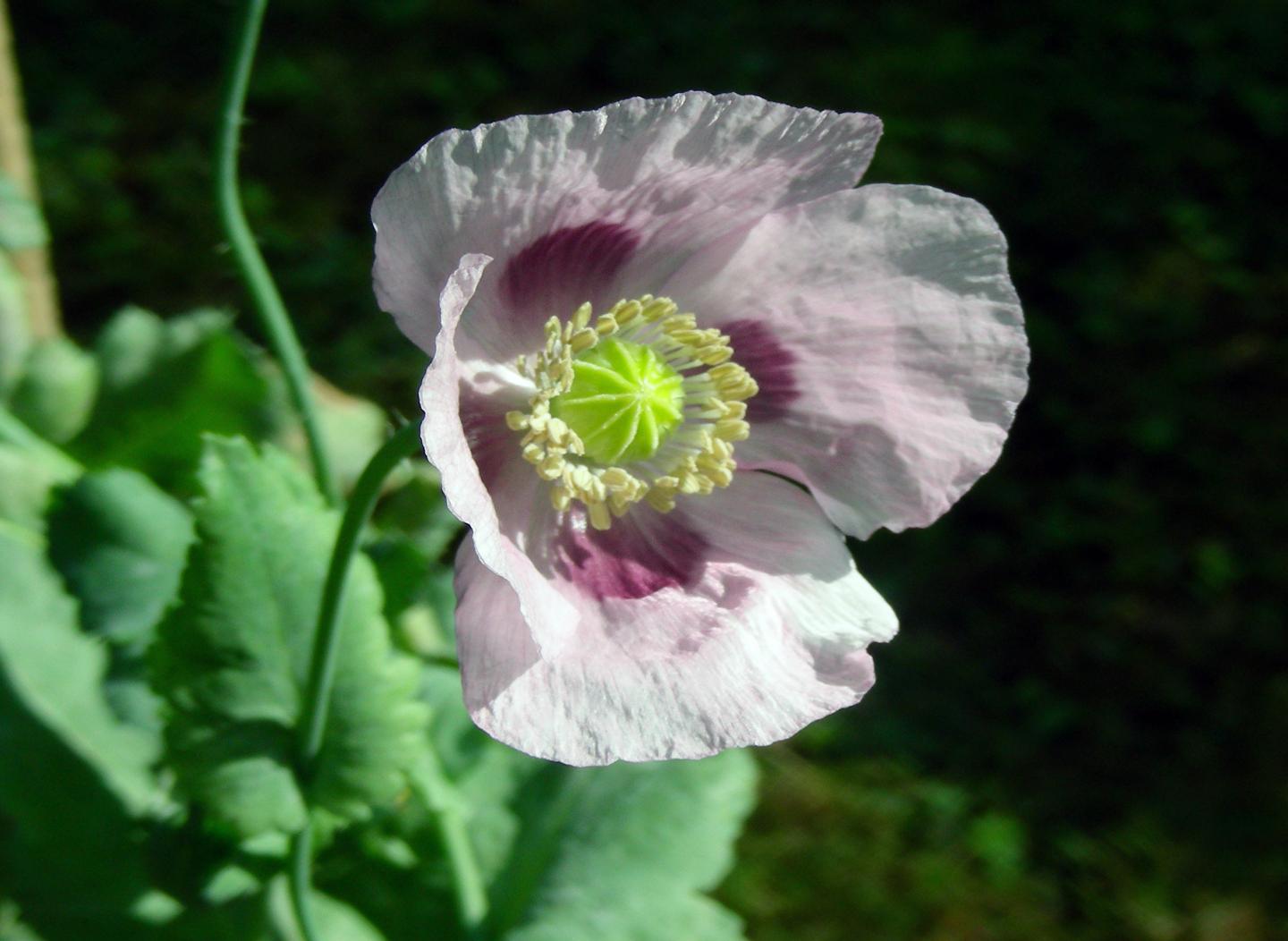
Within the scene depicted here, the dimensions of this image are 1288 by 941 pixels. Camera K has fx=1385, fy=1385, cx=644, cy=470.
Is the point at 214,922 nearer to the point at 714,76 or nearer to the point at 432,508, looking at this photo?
the point at 432,508

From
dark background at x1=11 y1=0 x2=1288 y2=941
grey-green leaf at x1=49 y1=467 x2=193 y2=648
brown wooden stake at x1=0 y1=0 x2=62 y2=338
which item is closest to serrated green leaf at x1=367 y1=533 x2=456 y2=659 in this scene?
grey-green leaf at x1=49 y1=467 x2=193 y2=648

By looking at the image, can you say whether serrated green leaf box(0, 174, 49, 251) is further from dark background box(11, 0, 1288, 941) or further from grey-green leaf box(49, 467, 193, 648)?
dark background box(11, 0, 1288, 941)

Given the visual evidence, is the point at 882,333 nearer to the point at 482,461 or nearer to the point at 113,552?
the point at 482,461

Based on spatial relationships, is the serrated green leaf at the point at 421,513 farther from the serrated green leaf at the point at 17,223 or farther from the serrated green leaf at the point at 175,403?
the serrated green leaf at the point at 17,223

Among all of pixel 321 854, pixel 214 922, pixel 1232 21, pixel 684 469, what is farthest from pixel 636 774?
pixel 1232 21

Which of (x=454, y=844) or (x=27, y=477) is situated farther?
(x=27, y=477)

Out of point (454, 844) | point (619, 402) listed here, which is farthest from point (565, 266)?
point (454, 844)

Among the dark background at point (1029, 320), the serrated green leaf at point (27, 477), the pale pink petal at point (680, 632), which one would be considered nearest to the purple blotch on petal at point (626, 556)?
the pale pink petal at point (680, 632)
